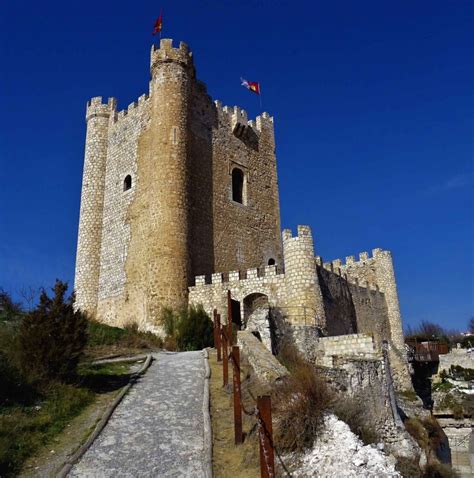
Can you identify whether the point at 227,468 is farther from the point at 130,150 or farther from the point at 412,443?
the point at 130,150

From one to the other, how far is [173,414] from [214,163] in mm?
18344

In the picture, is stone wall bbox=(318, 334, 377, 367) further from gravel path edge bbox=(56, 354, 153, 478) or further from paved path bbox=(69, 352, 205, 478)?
gravel path edge bbox=(56, 354, 153, 478)

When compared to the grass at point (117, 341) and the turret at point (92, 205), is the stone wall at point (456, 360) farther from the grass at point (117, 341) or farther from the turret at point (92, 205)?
the turret at point (92, 205)

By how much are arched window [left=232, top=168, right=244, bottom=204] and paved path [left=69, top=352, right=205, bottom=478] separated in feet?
54.8

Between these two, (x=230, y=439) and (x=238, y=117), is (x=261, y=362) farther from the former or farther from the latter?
(x=238, y=117)

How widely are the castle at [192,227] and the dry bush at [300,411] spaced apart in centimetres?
964

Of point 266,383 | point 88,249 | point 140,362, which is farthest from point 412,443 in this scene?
point 88,249

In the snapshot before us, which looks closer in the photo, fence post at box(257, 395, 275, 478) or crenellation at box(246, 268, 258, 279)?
fence post at box(257, 395, 275, 478)

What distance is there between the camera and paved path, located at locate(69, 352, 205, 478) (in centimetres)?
728

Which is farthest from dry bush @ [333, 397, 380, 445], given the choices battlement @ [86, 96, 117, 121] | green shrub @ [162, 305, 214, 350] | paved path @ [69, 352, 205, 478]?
battlement @ [86, 96, 117, 121]

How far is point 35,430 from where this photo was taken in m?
8.35

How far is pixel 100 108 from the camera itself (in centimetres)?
2909

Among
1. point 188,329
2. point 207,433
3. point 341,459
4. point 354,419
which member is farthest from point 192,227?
point 341,459

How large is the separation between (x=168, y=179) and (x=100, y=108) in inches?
360
